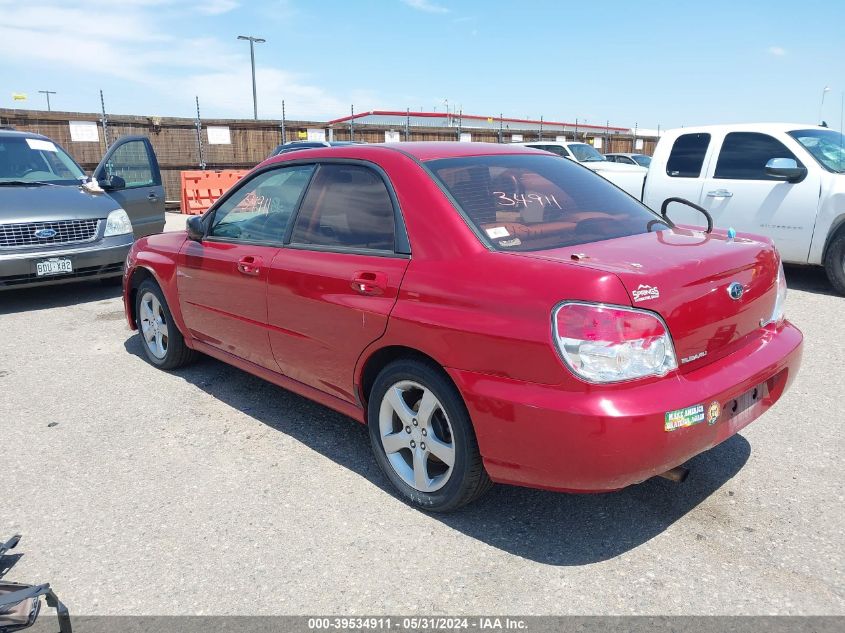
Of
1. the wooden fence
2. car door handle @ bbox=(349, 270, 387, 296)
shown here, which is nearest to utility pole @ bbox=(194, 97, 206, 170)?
the wooden fence

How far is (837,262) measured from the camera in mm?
7160

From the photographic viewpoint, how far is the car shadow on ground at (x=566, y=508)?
9.27 ft

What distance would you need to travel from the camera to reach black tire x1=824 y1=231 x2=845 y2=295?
7.10 meters

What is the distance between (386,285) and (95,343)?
4.06 metres

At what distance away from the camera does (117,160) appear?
344 inches

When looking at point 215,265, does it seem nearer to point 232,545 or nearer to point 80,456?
point 80,456

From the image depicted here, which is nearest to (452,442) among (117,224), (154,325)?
(154,325)

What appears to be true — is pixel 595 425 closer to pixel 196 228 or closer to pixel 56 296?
pixel 196 228

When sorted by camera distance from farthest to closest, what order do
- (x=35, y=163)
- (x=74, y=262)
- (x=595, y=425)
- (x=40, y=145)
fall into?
(x=40, y=145), (x=35, y=163), (x=74, y=262), (x=595, y=425)

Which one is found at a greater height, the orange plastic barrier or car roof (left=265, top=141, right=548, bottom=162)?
car roof (left=265, top=141, right=548, bottom=162)

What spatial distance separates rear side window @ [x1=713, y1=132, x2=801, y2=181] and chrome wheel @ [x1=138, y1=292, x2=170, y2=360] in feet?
20.6

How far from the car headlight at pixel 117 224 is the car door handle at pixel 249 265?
446 centimetres

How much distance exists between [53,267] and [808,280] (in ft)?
28.2

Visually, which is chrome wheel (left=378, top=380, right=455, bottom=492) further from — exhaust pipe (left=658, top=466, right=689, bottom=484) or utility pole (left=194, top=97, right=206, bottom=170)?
utility pole (left=194, top=97, right=206, bottom=170)
